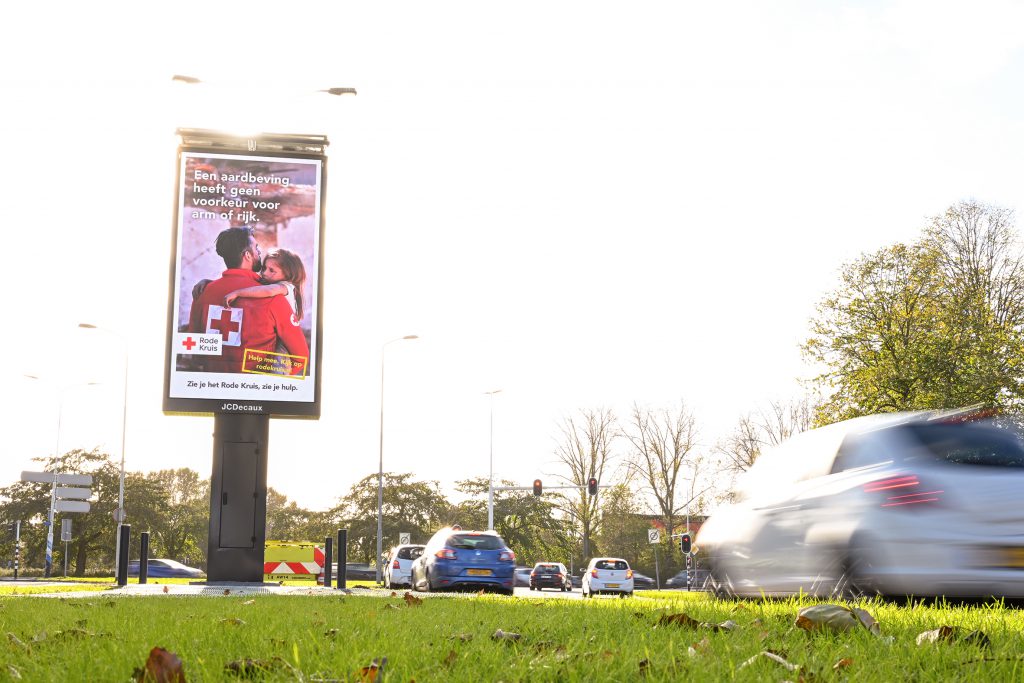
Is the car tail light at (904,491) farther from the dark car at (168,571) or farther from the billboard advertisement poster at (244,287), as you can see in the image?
the dark car at (168,571)

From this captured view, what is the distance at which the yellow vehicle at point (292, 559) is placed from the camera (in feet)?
78.6

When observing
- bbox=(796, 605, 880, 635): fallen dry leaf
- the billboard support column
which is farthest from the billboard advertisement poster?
A: bbox=(796, 605, 880, 635): fallen dry leaf

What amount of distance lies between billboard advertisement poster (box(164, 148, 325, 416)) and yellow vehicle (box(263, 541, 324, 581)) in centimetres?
382

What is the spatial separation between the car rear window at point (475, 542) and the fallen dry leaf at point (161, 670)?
54.3 feet

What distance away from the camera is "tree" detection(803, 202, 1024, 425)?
32.2 m

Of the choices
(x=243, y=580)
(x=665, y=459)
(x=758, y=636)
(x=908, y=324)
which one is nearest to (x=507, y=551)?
(x=243, y=580)

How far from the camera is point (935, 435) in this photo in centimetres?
762

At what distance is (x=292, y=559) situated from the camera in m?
24.1

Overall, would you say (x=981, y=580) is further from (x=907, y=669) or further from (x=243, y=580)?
(x=243, y=580)

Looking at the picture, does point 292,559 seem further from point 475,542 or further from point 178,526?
point 178,526

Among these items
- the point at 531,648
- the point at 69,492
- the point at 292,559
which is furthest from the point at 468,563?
the point at 69,492

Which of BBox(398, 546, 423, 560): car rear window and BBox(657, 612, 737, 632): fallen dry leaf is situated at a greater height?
BBox(657, 612, 737, 632): fallen dry leaf

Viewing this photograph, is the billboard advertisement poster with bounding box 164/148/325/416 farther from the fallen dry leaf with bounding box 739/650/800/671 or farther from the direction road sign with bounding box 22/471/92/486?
the fallen dry leaf with bounding box 739/650/800/671

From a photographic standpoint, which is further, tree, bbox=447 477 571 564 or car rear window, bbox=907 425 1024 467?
tree, bbox=447 477 571 564
